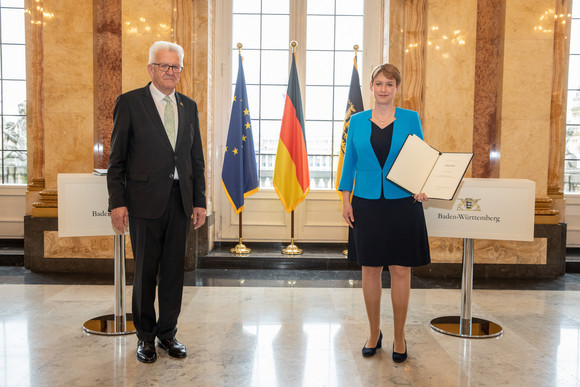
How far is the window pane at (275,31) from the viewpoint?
20.8 feet

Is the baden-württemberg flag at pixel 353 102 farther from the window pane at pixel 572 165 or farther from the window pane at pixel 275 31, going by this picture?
the window pane at pixel 572 165

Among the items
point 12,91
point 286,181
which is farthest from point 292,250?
point 12,91

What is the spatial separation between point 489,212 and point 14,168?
579 centimetres

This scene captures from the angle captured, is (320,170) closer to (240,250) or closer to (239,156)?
(239,156)

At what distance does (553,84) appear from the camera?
534 centimetres

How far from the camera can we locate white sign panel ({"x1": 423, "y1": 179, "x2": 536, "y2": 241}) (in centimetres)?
342

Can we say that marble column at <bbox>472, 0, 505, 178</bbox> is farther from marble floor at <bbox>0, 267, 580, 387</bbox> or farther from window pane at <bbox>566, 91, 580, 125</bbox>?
window pane at <bbox>566, 91, 580, 125</bbox>

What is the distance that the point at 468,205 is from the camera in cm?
346

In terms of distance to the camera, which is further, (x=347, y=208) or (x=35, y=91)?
(x=35, y=91)

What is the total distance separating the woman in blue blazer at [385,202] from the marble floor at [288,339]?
39 cm

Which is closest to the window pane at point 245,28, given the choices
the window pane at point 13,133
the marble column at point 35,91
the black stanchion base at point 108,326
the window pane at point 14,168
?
the marble column at point 35,91

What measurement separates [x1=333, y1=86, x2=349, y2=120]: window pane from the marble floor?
2.46 m

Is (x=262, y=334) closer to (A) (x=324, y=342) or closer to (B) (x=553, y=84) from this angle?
(A) (x=324, y=342)

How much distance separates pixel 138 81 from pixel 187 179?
2.66 meters
